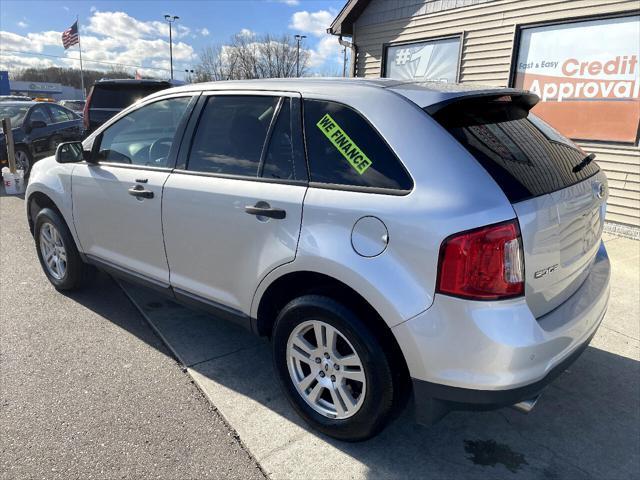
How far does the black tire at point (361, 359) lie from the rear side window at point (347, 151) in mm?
593

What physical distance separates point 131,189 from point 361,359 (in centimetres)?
199

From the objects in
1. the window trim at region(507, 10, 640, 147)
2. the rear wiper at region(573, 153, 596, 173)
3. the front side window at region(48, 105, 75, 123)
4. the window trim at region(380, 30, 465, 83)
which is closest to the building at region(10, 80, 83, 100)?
the front side window at region(48, 105, 75, 123)

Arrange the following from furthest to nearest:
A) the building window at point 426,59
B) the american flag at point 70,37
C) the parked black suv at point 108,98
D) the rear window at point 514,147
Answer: the american flag at point 70,37 → the parked black suv at point 108,98 → the building window at point 426,59 → the rear window at point 514,147

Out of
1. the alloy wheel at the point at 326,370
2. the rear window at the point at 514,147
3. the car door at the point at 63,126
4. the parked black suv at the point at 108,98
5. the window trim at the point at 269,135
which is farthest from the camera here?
the car door at the point at 63,126

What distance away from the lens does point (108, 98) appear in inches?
354

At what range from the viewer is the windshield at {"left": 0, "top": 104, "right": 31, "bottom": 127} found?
10184 millimetres

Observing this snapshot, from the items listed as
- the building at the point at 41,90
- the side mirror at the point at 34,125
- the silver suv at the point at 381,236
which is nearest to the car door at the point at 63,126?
the side mirror at the point at 34,125

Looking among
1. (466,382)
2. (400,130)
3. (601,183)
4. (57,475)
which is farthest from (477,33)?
(57,475)

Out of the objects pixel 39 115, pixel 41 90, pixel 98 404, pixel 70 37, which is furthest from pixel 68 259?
pixel 41 90

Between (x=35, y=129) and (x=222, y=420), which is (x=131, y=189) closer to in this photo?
(x=222, y=420)

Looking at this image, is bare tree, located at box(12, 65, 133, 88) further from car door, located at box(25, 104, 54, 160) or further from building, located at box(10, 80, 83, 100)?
car door, located at box(25, 104, 54, 160)

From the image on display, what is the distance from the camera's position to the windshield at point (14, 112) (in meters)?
10.2

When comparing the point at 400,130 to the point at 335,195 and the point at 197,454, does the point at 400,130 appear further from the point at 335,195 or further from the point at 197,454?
the point at 197,454

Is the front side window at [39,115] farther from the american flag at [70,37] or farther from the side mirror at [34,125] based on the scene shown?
the american flag at [70,37]
